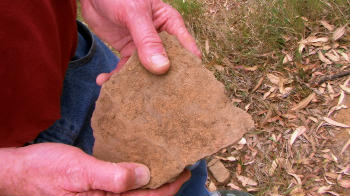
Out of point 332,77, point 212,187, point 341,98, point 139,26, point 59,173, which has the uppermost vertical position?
point 139,26

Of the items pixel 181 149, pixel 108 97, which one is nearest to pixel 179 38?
pixel 108 97

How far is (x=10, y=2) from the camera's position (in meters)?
1.28

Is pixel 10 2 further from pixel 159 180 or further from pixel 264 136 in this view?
pixel 264 136

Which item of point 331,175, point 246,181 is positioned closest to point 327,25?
point 331,175

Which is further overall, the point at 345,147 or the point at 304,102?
the point at 304,102

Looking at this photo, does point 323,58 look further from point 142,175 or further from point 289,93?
point 142,175

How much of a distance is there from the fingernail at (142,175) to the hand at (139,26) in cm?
45

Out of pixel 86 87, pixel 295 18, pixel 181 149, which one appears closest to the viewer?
pixel 181 149

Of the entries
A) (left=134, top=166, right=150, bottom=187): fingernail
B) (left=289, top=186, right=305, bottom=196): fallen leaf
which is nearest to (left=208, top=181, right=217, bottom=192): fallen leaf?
(left=289, top=186, right=305, bottom=196): fallen leaf

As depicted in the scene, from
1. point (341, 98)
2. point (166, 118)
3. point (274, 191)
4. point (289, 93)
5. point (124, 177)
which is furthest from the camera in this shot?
point (289, 93)

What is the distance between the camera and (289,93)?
257 centimetres

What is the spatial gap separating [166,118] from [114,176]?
34cm

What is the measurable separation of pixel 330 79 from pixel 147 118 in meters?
1.68

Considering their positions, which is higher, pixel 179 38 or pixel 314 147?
pixel 179 38
